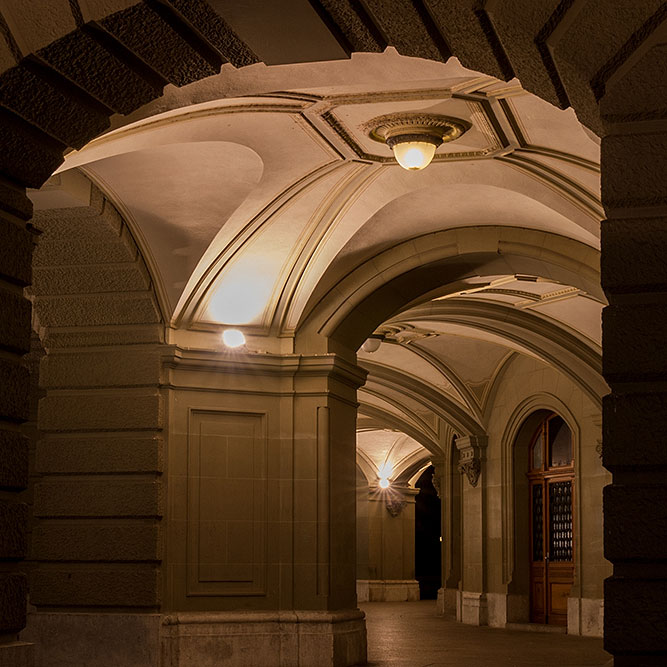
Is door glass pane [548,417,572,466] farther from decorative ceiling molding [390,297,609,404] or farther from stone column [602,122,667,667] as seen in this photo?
stone column [602,122,667,667]

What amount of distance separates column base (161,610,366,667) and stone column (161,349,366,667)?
→ 0.01 metres

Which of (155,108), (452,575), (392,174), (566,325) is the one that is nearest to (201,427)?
(392,174)

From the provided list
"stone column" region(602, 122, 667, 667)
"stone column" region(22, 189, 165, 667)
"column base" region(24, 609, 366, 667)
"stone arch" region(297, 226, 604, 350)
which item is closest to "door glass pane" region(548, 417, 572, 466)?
"stone arch" region(297, 226, 604, 350)

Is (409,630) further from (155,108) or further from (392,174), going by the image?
(155,108)

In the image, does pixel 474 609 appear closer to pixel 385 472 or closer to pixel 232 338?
pixel 232 338

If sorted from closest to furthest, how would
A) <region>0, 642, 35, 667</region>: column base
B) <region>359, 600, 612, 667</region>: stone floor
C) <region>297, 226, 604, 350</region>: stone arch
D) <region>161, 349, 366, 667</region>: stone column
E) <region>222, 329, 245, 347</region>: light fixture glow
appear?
<region>0, 642, 35, 667</region>: column base → <region>161, 349, 366, 667</region>: stone column → <region>297, 226, 604, 350</region>: stone arch → <region>222, 329, 245, 347</region>: light fixture glow → <region>359, 600, 612, 667</region>: stone floor

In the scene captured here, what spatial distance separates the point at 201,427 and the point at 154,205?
262 centimetres

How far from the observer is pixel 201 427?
13.5m

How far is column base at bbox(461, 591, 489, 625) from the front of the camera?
71.6 feet

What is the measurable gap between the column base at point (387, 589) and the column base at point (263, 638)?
20709mm

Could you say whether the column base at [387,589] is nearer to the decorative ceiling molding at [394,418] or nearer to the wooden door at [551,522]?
the decorative ceiling molding at [394,418]

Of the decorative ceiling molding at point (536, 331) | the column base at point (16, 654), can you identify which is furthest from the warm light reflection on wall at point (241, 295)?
the column base at point (16, 654)

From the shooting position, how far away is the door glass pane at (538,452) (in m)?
22.0

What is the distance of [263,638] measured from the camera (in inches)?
518
